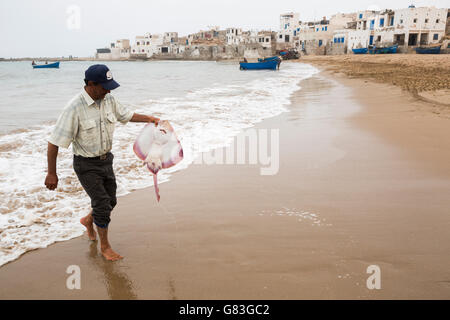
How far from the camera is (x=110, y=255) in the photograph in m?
2.71

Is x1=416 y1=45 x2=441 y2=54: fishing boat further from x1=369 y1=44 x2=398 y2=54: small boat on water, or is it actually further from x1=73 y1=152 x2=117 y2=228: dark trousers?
x1=73 y1=152 x2=117 y2=228: dark trousers

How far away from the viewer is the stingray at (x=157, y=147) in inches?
120

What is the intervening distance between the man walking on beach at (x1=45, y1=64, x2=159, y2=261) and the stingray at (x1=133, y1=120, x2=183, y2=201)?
13.1 inches

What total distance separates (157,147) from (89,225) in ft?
3.34

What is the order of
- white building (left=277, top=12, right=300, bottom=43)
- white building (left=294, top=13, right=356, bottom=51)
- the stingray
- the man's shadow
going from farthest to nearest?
white building (left=277, top=12, right=300, bottom=43), white building (left=294, top=13, right=356, bottom=51), the stingray, the man's shadow

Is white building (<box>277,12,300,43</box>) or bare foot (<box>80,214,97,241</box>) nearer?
bare foot (<box>80,214,97,241</box>)

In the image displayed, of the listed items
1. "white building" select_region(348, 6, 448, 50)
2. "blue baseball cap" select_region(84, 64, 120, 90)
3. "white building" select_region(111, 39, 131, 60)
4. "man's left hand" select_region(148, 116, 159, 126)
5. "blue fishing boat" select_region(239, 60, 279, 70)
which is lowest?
"man's left hand" select_region(148, 116, 159, 126)

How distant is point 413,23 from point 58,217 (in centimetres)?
5799

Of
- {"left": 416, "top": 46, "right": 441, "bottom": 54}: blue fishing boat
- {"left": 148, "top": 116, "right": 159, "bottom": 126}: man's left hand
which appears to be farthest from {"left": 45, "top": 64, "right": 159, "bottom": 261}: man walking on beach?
{"left": 416, "top": 46, "right": 441, "bottom": 54}: blue fishing boat

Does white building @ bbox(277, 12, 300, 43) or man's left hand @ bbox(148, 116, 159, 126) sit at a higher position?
white building @ bbox(277, 12, 300, 43)

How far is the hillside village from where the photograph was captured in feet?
155

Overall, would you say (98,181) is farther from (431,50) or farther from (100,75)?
(431,50)

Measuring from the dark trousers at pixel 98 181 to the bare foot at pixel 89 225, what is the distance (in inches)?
12.7
